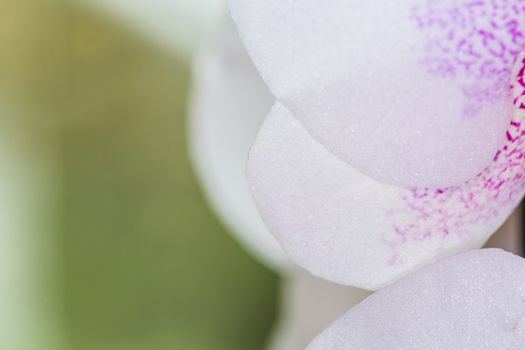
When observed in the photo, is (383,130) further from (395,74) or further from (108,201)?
(108,201)

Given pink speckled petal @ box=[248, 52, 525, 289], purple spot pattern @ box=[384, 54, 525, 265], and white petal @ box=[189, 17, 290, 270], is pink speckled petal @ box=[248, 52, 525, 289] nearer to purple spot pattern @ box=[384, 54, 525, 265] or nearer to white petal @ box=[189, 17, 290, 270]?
purple spot pattern @ box=[384, 54, 525, 265]

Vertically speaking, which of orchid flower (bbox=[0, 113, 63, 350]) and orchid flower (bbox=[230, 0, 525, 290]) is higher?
orchid flower (bbox=[230, 0, 525, 290])

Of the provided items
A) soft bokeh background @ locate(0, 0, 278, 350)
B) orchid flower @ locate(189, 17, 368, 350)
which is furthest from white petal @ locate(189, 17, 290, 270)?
soft bokeh background @ locate(0, 0, 278, 350)

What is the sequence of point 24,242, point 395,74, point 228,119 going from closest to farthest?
point 395,74
point 228,119
point 24,242

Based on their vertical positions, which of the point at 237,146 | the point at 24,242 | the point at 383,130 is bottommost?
the point at 24,242

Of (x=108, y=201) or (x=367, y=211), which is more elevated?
(x=367, y=211)

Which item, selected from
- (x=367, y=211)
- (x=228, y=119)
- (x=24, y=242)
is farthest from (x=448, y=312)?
(x=24, y=242)

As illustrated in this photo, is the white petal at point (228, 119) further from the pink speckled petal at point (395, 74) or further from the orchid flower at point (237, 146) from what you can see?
the pink speckled petal at point (395, 74)
